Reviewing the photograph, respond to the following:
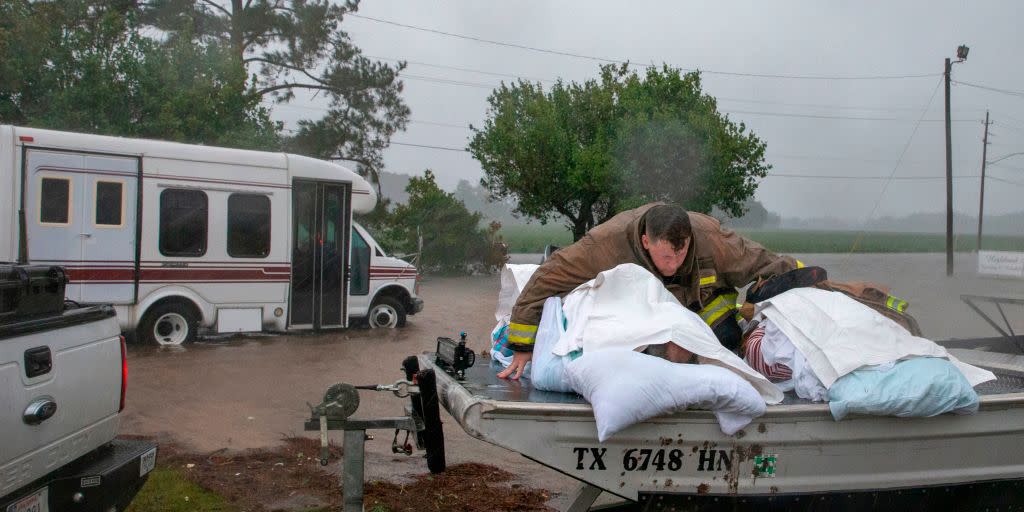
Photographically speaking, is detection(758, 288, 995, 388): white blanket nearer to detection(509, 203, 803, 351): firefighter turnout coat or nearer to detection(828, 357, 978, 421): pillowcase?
detection(828, 357, 978, 421): pillowcase

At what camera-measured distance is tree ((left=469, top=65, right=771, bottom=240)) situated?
24.2 m

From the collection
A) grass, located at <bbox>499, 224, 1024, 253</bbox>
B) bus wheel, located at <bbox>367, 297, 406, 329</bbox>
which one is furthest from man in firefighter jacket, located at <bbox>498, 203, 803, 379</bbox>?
A: grass, located at <bbox>499, 224, 1024, 253</bbox>

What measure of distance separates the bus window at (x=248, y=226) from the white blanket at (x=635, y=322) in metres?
9.78

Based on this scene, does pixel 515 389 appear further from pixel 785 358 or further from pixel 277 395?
pixel 277 395

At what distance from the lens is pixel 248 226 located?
42.9 feet

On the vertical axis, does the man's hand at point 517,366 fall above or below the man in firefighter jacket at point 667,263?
below

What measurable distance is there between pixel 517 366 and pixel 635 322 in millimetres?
734

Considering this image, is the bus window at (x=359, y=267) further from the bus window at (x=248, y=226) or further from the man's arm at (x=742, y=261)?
the man's arm at (x=742, y=261)

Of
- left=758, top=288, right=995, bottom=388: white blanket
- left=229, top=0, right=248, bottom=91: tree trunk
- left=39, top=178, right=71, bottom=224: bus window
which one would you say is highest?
left=229, top=0, right=248, bottom=91: tree trunk

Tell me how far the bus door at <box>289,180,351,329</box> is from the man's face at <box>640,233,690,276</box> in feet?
32.8

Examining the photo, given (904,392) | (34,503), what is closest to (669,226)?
(904,392)

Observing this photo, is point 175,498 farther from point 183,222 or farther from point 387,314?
point 387,314

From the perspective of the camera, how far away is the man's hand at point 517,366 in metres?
4.29

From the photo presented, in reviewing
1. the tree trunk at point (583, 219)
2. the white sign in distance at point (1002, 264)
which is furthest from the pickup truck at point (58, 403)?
the white sign in distance at point (1002, 264)
